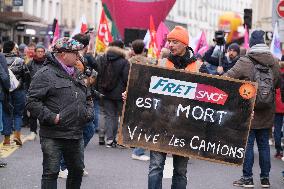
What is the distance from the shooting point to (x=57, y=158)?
22.4ft

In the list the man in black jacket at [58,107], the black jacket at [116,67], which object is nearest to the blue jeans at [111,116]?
the black jacket at [116,67]

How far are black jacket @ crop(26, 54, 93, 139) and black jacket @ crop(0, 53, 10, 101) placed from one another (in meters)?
4.01

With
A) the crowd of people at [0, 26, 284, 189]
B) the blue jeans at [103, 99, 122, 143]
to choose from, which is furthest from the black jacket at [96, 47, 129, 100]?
the blue jeans at [103, 99, 122, 143]

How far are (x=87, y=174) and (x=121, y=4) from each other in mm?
15217

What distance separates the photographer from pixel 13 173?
9664 millimetres

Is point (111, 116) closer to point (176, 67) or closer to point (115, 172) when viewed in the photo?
point (115, 172)

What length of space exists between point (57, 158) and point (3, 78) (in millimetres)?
4271

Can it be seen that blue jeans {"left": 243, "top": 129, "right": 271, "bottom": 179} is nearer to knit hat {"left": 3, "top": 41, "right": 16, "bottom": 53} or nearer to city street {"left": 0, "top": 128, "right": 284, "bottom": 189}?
city street {"left": 0, "top": 128, "right": 284, "bottom": 189}

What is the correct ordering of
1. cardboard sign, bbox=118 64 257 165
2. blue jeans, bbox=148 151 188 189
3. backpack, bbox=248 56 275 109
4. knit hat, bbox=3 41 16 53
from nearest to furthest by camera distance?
blue jeans, bbox=148 151 188 189, cardboard sign, bbox=118 64 257 165, backpack, bbox=248 56 275 109, knit hat, bbox=3 41 16 53

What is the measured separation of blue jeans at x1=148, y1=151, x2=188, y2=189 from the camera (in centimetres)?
696

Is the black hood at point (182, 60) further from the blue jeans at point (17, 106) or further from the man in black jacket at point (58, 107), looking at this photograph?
the blue jeans at point (17, 106)

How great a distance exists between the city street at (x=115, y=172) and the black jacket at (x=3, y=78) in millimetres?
979

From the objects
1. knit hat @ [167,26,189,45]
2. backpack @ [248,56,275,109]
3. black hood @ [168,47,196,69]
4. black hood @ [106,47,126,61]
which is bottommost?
black hood @ [106,47,126,61]

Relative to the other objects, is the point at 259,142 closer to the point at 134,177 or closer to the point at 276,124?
the point at 134,177
